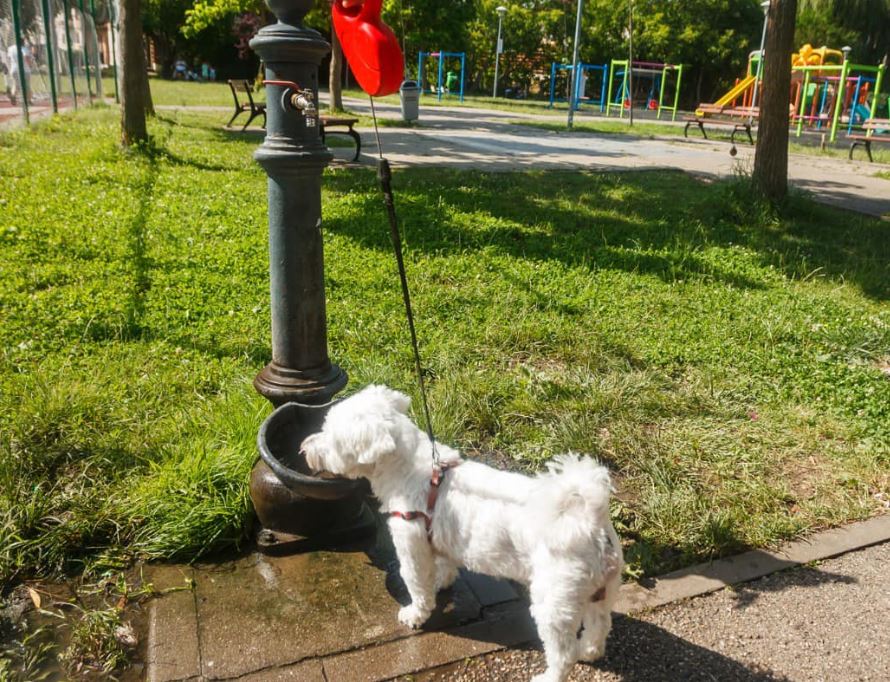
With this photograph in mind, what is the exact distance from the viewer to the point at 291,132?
107 inches

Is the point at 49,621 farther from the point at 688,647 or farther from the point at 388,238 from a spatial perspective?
the point at 388,238

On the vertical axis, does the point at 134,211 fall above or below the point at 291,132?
below

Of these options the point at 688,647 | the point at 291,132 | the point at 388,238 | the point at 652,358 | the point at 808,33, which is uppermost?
the point at 808,33

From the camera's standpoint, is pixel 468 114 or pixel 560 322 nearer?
pixel 560 322

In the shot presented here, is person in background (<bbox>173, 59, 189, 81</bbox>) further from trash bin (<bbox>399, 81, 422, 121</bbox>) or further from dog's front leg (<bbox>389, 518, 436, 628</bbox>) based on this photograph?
dog's front leg (<bbox>389, 518, 436, 628</bbox>)

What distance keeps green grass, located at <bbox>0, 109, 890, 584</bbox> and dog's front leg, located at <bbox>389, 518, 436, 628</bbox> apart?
0.92 metres

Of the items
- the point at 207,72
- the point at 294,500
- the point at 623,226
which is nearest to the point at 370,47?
the point at 294,500

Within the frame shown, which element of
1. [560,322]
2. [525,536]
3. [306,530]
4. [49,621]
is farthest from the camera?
[560,322]

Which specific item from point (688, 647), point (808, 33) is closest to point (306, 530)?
point (688, 647)

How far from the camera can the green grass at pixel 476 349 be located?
3109 mm

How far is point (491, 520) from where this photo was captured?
2316mm

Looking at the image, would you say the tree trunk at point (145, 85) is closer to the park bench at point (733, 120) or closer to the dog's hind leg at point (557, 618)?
the dog's hind leg at point (557, 618)

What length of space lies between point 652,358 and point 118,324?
377 cm

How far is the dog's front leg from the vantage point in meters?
2.43
